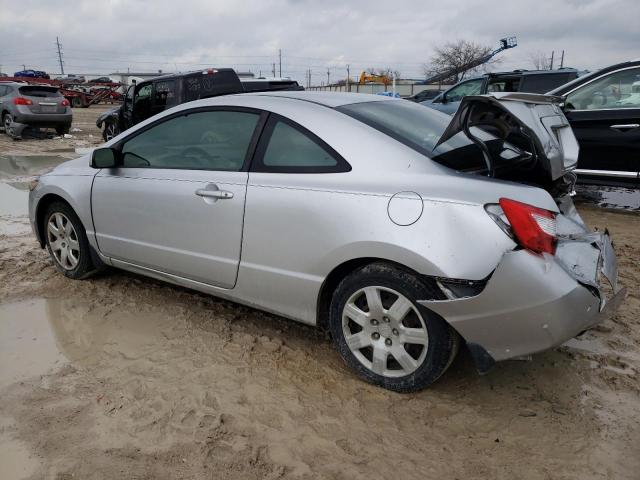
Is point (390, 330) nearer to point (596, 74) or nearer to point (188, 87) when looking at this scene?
point (596, 74)

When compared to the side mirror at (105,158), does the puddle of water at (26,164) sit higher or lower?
lower

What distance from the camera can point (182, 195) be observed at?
337cm

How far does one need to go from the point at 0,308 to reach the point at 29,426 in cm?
175

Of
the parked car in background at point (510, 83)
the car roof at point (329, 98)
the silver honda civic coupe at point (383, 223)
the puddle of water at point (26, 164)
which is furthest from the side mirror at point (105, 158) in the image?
the puddle of water at point (26, 164)

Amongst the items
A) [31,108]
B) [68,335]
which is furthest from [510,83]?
[31,108]

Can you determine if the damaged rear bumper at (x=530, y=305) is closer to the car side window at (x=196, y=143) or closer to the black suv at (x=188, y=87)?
the car side window at (x=196, y=143)

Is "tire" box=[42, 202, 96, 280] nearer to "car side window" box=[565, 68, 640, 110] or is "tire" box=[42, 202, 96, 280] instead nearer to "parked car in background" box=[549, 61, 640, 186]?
"parked car in background" box=[549, 61, 640, 186]

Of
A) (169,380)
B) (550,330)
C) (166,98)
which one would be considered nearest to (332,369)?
(169,380)

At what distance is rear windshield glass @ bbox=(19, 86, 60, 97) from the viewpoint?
1562 centimetres

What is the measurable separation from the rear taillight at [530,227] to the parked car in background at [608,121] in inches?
163

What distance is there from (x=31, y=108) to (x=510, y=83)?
43.9ft

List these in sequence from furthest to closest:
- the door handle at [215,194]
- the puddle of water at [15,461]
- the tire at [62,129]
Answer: the tire at [62,129] < the door handle at [215,194] < the puddle of water at [15,461]

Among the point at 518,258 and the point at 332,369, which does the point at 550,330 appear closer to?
the point at 518,258

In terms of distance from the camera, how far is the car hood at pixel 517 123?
2.67m
